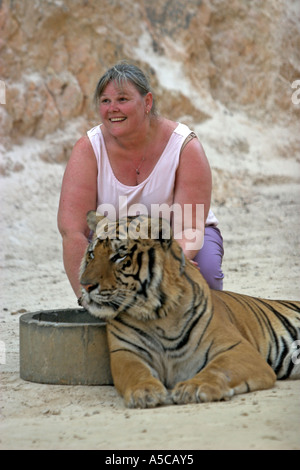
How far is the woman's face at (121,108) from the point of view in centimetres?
392

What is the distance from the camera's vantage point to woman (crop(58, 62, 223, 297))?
394 cm

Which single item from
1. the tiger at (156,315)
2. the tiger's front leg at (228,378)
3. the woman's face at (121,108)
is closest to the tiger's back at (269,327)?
the tiger at (156,315)

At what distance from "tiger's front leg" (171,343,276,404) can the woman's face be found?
134 cm

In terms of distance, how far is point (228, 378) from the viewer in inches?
122

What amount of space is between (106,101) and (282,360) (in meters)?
1.60

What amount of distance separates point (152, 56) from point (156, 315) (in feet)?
21.0

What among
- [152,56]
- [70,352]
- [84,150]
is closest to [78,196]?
[84,150]

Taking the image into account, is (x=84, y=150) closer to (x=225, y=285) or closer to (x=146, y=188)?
(x=146, y=188)

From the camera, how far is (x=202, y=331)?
3.31 meters

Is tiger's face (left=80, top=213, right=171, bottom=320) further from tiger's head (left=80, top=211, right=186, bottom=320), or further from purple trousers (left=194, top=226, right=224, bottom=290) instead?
purple trousers (left=194, top=226, right=224, bottom=290)

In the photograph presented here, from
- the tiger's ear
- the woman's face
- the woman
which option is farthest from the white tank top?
the tiger's ear

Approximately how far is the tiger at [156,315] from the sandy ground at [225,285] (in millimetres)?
159
